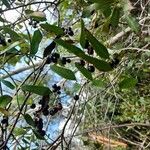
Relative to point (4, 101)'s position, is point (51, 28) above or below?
above

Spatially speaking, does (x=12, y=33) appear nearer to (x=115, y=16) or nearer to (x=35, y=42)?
(x=35, y=42)

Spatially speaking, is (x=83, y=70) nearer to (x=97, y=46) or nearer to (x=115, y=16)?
(x=97, y=46)

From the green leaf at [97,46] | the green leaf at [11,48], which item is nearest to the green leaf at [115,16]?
the green leaf at [97,46]

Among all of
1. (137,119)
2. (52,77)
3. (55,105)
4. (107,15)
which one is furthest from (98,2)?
(137,119)

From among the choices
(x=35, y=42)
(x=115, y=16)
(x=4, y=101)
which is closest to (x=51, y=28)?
(x=35, y=42)

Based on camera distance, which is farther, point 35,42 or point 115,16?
point 115,16

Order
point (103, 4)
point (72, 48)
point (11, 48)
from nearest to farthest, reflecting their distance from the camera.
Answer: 1. point (72, 48)
2. point (11, 48)
3. point (103, 4)

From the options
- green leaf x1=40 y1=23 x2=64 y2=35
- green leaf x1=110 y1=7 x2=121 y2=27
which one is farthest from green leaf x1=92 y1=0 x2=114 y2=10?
green leaf x1=40 y1=23 x2=64 y2=35

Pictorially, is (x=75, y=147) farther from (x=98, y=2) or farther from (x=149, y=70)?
(x=98, y=2)

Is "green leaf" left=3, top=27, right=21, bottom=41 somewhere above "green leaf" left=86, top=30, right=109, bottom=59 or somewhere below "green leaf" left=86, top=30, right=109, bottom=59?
above

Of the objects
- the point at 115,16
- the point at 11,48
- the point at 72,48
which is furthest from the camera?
the point at 115,16

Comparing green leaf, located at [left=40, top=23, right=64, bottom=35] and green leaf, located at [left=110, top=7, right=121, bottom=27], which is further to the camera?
green leaf, located at [left=110, top=7, right=121, bottom=27]

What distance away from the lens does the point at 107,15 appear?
1364 millimetres

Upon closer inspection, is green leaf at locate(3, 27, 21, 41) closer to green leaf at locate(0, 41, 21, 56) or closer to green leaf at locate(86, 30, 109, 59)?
green leaf at locate(0, 41, 21, 56)
